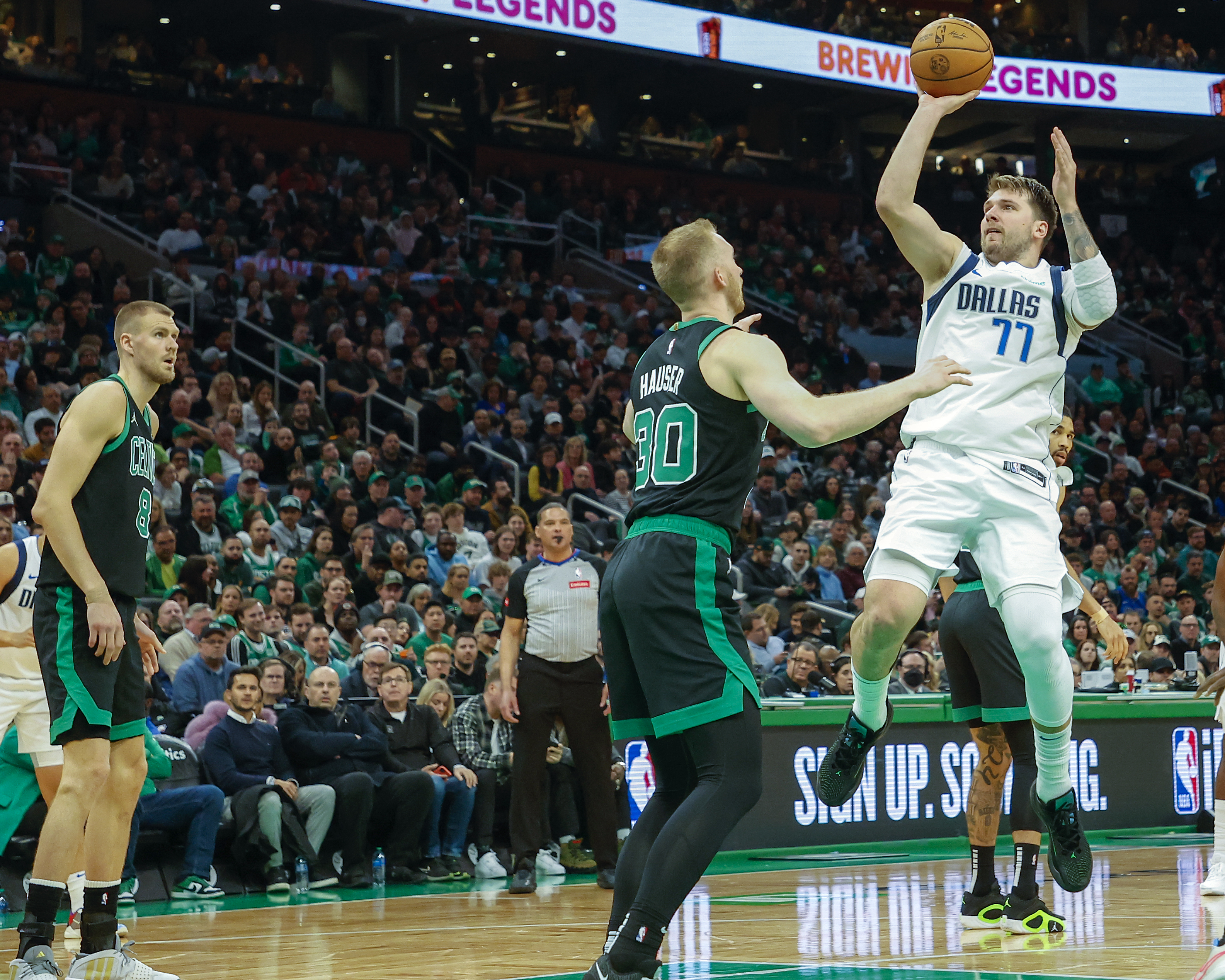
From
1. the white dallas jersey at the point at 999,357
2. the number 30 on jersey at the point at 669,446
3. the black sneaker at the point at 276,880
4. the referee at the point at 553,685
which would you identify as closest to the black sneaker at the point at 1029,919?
the white dallas jersey at the point at 999,357

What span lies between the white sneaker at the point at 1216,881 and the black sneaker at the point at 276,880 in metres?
5.51

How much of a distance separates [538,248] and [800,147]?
28.3ft

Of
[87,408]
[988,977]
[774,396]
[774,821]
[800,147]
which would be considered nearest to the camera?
[774,396]

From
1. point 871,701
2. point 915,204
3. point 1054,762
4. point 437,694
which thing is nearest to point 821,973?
point 871,701

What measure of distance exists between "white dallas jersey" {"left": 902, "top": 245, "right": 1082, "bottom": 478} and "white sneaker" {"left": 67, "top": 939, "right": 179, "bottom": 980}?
140 inches

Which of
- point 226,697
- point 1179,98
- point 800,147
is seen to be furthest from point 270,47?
point 226,697

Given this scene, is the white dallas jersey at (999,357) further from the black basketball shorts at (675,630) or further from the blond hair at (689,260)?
the black basketball shorts at (675,630)

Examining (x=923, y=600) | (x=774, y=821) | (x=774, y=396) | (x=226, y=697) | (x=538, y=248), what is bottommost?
(x=774, y=821)

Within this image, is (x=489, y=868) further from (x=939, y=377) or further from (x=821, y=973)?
(x=939, y=377)

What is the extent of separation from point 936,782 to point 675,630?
8.72m

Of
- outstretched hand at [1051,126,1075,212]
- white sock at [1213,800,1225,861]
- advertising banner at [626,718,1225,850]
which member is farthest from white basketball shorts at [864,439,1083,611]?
advertising banner at [626,718,1225,850]

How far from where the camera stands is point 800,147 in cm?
3167

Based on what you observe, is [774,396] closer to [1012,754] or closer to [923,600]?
[923,600]

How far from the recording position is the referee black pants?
391 inches
